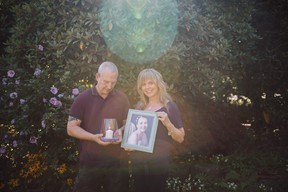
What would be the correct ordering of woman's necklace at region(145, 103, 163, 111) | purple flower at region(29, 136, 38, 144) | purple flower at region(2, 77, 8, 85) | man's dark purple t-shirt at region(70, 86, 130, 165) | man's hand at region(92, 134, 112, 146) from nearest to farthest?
man's hand at region(92, 134, 112, 146) < man's dark purple t-shirt at region(70, 86, 130, 165) < woman's necklace at region(145, 103, 163, 111) < purple flower at region(29, 136, 38, 144) < purple flower at region(2, 77, 8, 85)

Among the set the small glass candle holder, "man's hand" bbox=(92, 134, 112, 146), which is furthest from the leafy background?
"man's hand" bbox=(92, 134, 112, 146)

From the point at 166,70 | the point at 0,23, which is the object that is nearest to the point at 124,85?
the point at 166,70

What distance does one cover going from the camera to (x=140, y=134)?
4.21 metres

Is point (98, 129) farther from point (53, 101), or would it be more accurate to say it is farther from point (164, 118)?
point (53, 101)

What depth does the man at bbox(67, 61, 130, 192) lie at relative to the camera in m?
4.23

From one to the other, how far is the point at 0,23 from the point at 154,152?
5725 mm

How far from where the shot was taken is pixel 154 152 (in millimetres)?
4320

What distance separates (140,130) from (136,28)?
236 cm

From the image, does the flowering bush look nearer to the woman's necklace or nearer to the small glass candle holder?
the woman's necklace

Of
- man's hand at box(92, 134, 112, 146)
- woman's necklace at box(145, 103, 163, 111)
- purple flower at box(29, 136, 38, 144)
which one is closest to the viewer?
man's hand at box(92, 134, 112, 146)

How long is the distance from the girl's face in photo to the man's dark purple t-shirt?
A: 0.32 metres

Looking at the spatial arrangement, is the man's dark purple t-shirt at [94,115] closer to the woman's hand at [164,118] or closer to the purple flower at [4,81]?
the woman's hand at [164,118]

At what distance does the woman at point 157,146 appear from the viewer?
14.1ft

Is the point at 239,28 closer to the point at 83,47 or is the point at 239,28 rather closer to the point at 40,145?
the point at 83,47
